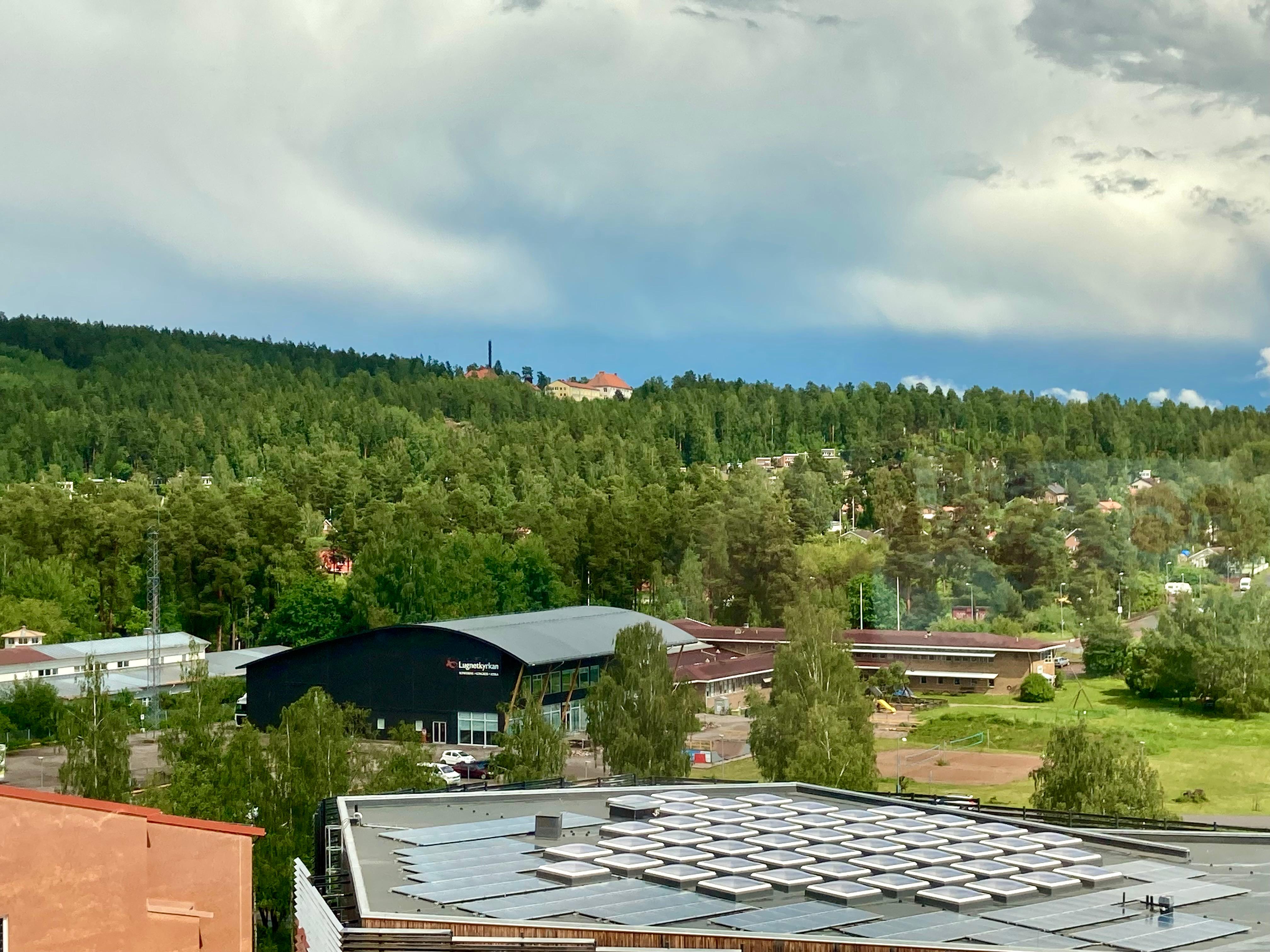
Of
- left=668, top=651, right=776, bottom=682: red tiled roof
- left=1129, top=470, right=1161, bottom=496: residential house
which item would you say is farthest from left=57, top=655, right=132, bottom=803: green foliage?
left=1129, top=470, right=1161, bottom=496: residential house

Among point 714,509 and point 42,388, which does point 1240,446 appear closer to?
point 714,509

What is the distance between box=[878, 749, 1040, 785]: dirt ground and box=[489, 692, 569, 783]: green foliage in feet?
41.6

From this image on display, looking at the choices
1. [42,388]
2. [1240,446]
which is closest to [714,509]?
[1240,446]

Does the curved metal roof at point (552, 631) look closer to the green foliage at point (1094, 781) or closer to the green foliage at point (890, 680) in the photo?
the green foliage at point (890, 680)

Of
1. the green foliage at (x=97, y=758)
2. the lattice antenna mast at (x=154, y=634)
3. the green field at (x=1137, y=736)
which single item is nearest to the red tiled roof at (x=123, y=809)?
the green foliage at (x=97, y=758)

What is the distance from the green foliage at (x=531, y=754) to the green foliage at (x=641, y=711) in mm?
2901

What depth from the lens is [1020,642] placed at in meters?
62.1

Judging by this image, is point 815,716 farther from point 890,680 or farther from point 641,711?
point 890,680

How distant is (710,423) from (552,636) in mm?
83057

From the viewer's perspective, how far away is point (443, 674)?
170 feet

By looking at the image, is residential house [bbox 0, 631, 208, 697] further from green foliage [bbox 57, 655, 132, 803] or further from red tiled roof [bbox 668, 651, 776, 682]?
green foliage [bbox 57, 655, 132, 803]

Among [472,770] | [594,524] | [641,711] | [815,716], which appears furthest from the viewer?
[594,524]

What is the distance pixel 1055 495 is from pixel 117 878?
227 feet

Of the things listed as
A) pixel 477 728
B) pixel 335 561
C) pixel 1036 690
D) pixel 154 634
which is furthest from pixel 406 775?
pixel 335 561
